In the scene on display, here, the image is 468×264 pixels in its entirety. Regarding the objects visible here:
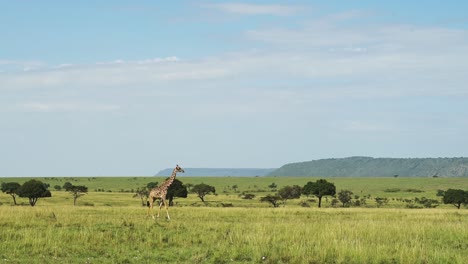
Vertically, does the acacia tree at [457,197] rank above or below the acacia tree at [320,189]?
below

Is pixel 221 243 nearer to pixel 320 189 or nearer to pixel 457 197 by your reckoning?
pixel 320 189

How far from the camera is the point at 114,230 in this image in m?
23.4

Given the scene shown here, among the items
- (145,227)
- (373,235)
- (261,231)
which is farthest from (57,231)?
(373,235)

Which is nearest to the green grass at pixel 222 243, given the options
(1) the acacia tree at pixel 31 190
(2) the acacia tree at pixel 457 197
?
(1) the acacia tree at pixel 31 190

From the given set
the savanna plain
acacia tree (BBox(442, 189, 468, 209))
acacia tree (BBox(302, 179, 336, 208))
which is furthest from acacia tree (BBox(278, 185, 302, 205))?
the savanna plain

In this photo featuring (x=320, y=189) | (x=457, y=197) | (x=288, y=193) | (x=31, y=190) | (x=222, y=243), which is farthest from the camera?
(x=288, y=193)

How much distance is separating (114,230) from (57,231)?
2.12m

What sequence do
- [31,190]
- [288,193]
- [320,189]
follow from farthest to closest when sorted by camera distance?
[288,193]
[320,189]
[31,190]

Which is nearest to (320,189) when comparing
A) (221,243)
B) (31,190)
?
(31,190)

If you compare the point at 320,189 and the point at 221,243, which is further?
the point at 320,189

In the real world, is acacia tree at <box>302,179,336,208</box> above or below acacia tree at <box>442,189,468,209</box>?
above

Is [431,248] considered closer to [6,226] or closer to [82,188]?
[6,226]

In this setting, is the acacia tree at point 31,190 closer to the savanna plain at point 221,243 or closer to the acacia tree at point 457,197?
the savanna plain at point 221,243

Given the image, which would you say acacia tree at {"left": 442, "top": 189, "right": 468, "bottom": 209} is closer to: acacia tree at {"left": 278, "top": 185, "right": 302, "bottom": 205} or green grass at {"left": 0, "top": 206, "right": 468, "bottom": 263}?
acacia tree at {"left": 278, "top": 185, "right": 302, "bottom": 205}
